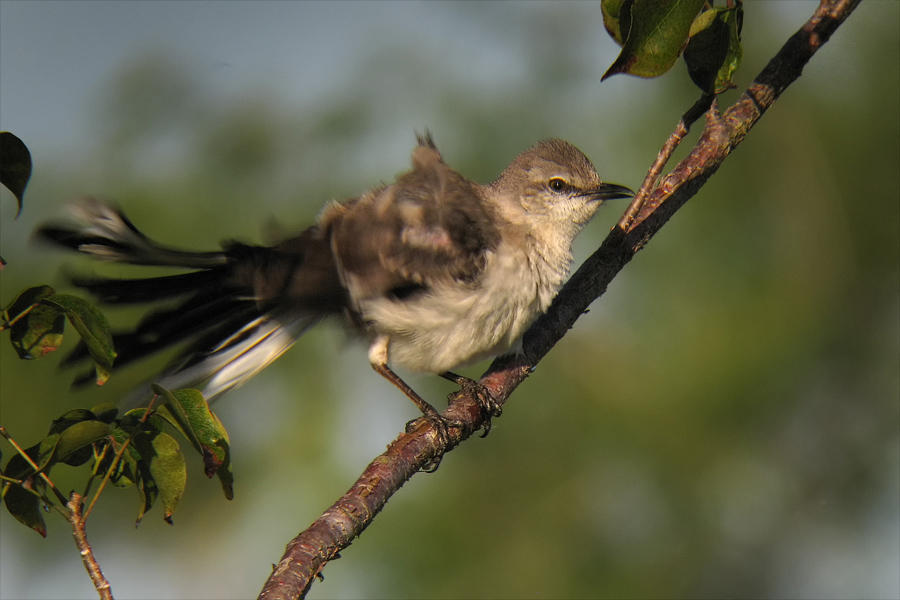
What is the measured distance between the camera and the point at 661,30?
2.13 metres

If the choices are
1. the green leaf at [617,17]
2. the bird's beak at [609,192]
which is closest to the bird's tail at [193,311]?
the bird's beak at [609,192]

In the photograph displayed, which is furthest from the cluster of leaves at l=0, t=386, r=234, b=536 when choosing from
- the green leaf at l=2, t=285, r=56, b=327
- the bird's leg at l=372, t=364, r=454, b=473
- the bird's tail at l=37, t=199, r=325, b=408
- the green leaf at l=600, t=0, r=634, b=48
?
the green leaf at l=600, t=0, r=634, b=48

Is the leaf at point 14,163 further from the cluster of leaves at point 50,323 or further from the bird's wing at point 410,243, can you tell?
the bird's wing at point 410,243

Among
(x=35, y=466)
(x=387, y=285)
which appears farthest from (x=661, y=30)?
(x=35, y=466)

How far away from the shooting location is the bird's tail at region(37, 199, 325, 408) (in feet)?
8.32

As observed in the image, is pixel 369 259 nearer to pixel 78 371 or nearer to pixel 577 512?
pixel 78 371

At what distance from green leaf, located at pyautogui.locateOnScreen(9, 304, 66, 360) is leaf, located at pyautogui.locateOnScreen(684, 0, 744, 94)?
1.95 metres

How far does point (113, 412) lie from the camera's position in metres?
1.89

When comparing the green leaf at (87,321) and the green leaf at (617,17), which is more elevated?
the green leaf at (617,17)

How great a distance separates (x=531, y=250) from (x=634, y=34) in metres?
1.21

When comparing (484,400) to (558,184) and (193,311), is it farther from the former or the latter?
(193,311)

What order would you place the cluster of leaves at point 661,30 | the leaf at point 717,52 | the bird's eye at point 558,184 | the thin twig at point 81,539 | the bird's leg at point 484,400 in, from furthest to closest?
the bird's eye at point 558,184, the bird's leg at point 484,400, the leaf at point 717,52, the cluster of leaves at point 661,30, the thin twig at point 81,539

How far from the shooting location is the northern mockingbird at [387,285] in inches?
119

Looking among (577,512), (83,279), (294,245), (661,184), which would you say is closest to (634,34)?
(661,184)
